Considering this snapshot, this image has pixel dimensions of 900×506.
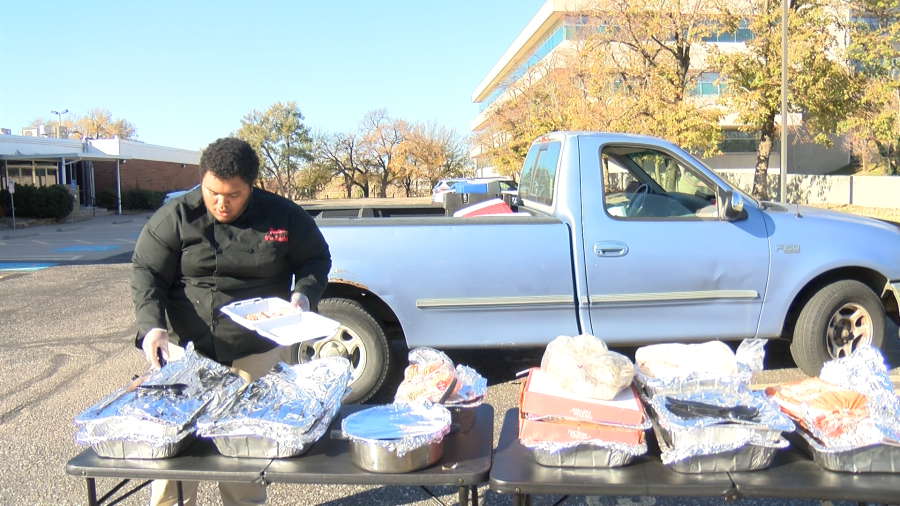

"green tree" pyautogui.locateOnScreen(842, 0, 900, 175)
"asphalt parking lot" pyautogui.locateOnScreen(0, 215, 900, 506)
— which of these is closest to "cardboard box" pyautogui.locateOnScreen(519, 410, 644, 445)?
"asphalt parking lot" pyautogui.locateOnScreen(0, 215, 900, 506)

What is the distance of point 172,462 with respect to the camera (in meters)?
2.49

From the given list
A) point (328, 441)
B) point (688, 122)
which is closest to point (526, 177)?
point (328, 441)

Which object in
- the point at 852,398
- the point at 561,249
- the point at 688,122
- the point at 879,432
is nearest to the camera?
the point at 879,432

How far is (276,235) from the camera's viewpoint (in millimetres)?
3062

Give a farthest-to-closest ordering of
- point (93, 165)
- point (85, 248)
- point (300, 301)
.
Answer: point (93, 165) → point (85, 248) → point (300, 301)

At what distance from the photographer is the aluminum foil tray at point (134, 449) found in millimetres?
2492

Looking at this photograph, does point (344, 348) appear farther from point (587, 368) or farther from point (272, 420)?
point (587, 368)

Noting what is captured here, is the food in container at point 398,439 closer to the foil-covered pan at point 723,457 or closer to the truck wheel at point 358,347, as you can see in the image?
the foil-covered pan at point 723,457

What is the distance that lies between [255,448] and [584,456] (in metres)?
1.18

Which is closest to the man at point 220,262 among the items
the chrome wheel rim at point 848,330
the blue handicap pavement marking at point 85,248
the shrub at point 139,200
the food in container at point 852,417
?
the food in container at point 852,417

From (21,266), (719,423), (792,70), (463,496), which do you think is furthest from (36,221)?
(719,423)

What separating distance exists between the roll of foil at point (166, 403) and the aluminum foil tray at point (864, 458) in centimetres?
216

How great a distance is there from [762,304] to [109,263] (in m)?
12.9

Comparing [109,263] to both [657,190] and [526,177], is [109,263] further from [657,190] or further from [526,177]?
[657,190]
